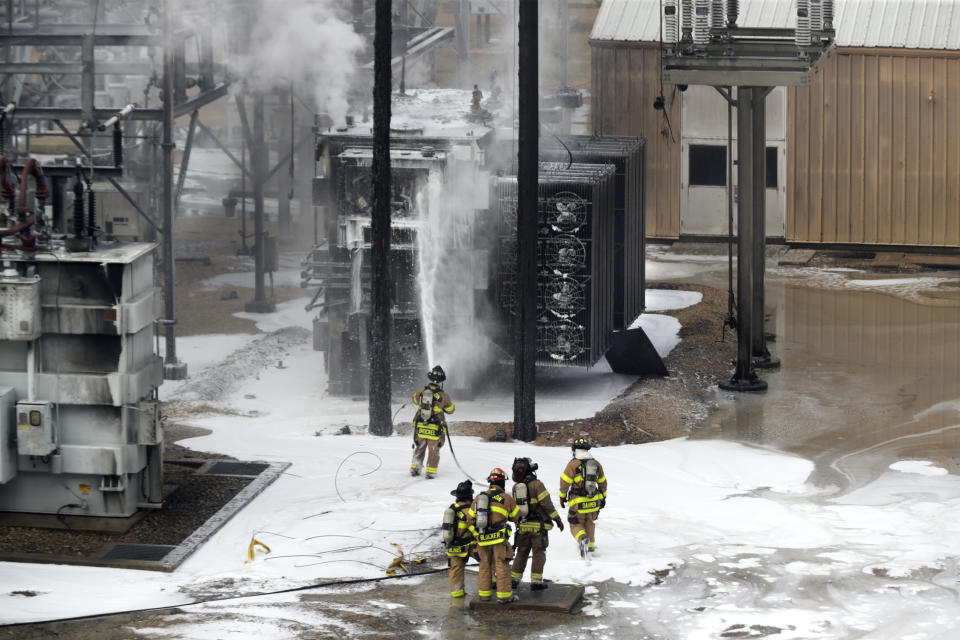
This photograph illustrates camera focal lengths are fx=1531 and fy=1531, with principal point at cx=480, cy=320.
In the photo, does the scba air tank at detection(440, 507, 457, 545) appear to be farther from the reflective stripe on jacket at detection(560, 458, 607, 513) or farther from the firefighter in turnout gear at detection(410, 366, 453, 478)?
the firefighter in turnout gear at detection(410, 366, 453, 478)

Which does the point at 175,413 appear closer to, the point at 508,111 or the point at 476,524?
the point at 508,111

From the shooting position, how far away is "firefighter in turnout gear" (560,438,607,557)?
47.8ft

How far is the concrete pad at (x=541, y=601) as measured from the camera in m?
13.2

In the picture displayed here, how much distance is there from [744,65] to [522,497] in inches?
403

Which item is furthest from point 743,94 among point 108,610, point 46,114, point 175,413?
point 108,610

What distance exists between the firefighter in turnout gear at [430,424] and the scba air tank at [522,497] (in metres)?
3.92

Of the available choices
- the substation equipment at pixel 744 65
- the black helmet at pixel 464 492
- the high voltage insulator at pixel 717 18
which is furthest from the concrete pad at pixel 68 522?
the high voltage insulator at pixel 717 18

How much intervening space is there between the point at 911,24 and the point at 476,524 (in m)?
23.2

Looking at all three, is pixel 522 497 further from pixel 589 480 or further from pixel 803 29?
pixel 803 29

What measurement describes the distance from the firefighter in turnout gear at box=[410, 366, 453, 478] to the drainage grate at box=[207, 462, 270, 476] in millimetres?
1815

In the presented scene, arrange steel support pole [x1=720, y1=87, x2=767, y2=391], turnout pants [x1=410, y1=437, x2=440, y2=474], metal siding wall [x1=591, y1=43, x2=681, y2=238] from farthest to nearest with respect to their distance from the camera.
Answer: metal siding wall [x1=591, y1=43, x2=681, y2=238]
steel support pole [x1=720, y1=87, x2=767, y2=391]
turnout pants [x1=410, y1=437, x2=440, y2=474]

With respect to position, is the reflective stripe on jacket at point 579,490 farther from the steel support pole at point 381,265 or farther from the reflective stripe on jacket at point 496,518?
the steel support pole at point 381,265

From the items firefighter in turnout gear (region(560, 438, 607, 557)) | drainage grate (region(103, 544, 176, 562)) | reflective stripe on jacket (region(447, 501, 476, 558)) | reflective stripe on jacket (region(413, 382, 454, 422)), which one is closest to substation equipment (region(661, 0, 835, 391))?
reflective stripe on jacket (region(413, 382, 454, 422))

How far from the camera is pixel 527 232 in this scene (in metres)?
19.3
